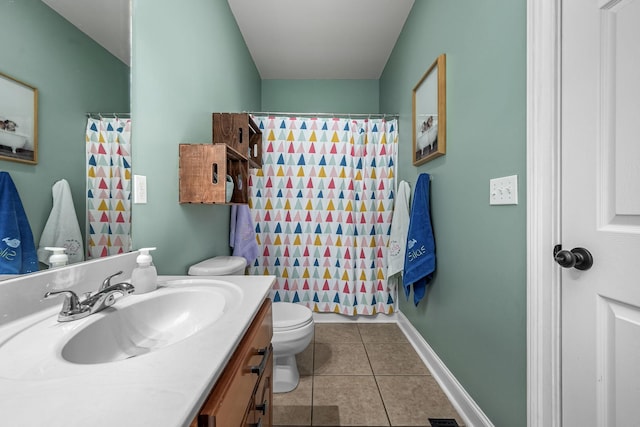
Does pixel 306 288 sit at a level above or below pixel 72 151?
below

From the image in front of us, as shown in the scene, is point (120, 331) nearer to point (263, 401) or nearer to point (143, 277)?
point (143, 277)

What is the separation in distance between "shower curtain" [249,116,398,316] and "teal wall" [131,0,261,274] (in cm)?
53

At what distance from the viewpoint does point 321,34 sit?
7.94ft

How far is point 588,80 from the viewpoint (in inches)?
30.5

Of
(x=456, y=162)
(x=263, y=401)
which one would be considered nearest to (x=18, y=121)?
(x=263, y=401)

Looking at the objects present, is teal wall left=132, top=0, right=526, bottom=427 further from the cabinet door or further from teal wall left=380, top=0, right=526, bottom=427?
the cabinet door

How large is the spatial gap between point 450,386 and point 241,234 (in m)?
1.66

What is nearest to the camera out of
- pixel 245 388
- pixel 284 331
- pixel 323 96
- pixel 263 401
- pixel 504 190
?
pixel 245 388

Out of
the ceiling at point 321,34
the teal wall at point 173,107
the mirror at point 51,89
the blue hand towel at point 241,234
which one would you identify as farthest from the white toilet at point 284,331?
the ceiling at point 321,34

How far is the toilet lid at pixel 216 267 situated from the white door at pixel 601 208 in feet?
4.92

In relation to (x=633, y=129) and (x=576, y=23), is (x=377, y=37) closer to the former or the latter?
(x=576, y=23)

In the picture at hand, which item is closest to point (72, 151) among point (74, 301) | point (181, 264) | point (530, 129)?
point (74, 301)

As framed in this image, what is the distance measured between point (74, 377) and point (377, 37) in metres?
2.85

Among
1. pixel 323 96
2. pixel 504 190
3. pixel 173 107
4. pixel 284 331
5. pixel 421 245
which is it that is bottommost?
pixel 284 331
